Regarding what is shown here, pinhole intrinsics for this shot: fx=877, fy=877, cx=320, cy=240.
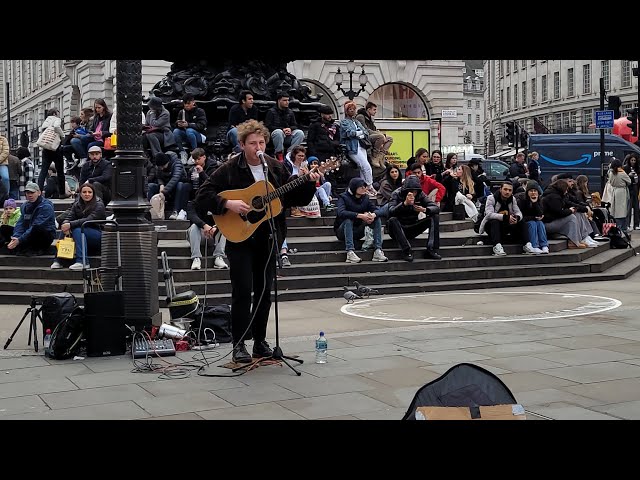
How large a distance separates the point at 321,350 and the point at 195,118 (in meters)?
11.6

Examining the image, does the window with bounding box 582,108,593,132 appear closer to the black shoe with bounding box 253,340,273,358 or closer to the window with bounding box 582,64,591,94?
the window with bounding box 582,64,591,94

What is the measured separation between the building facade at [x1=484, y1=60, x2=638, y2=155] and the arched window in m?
7.37

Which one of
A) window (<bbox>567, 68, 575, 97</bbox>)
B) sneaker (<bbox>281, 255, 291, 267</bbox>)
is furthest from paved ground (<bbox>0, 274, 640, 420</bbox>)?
window (<bbox>567, 68, 575, 97</bbox>)

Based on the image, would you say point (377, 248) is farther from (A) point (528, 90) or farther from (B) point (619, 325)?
(A) point (528, 90)

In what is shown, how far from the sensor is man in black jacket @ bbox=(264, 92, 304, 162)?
18.7 m

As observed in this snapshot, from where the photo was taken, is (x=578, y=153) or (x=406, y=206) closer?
(x=406, y=206)

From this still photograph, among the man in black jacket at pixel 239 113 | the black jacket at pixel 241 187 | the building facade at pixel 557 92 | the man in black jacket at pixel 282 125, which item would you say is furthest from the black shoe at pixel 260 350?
the building facade at pixel 557 92

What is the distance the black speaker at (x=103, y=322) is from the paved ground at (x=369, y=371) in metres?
0.21

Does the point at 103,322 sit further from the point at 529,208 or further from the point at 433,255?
the point at 529,208

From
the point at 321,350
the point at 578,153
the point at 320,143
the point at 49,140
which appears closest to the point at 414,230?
the point at 320,143

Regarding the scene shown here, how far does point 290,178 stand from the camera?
816cm

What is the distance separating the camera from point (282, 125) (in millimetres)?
19172

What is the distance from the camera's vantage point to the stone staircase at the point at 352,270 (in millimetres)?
13242
